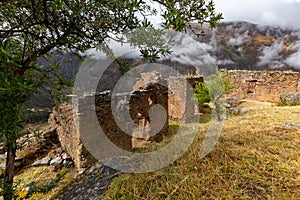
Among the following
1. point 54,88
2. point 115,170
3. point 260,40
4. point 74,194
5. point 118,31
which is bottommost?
point 74,194

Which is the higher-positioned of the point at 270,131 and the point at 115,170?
the point at 270,131

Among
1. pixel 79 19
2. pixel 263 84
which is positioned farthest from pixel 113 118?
→ pixel 263 84

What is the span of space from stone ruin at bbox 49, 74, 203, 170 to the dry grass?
7.18 feet

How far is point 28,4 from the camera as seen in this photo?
161 cm

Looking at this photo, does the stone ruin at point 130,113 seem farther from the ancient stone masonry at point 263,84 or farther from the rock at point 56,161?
the ancient stone masonry at point 263,84

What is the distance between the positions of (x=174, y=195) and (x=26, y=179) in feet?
20.5

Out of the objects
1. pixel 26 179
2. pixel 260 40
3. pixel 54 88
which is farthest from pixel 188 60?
pixel 54 88

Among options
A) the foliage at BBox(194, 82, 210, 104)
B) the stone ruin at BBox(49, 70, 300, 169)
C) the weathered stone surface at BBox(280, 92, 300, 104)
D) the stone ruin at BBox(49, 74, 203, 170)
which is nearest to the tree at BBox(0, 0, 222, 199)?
the stone ruin at BBox(49, 70, 300, 169)

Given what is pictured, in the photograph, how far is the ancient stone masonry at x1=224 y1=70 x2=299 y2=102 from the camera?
1148cm

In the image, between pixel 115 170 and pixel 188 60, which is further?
pixel 188 60

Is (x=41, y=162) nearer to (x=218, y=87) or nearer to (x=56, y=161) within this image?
(x=56, y=161)

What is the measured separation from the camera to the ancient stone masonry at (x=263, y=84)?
37.7 feet

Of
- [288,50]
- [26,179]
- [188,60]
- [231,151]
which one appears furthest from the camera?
[288,50]

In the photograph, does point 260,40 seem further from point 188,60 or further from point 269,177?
point 269,177
